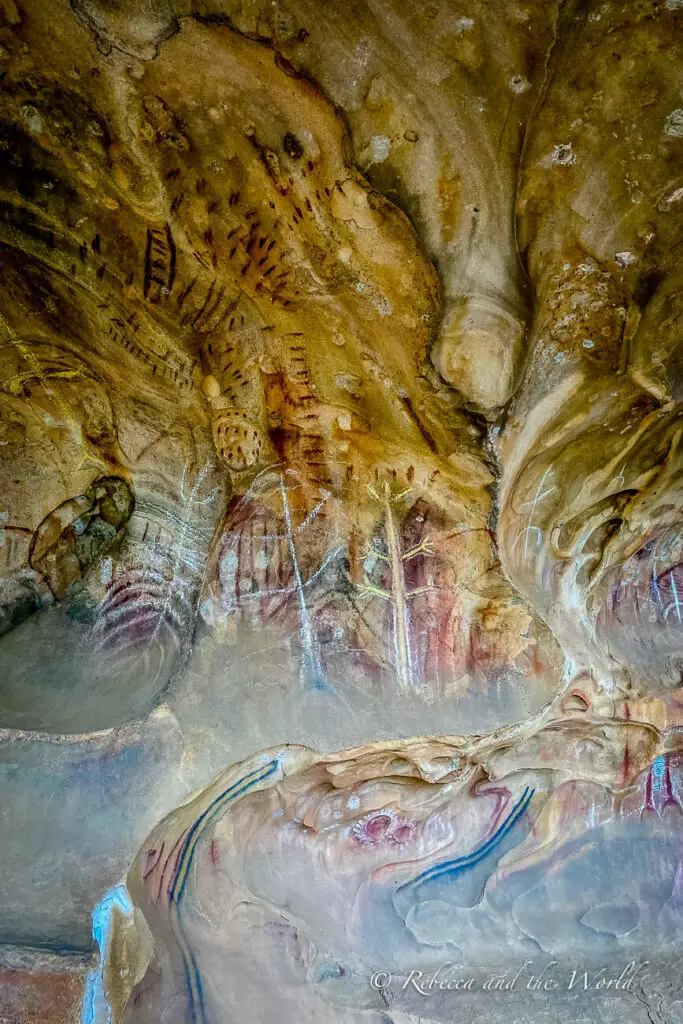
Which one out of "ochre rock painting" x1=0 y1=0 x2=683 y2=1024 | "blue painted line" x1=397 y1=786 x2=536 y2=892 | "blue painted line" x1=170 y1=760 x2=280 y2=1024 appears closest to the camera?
"ochre rock painting" x1=0 y1=0 x2=683 y2=1024

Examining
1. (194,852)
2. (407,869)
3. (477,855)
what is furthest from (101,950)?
(477,855)

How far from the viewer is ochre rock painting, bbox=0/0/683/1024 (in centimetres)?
191

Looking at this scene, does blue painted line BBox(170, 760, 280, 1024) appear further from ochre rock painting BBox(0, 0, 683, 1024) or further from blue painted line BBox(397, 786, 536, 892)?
blue painted line BBox(397, 786, 536, 892)

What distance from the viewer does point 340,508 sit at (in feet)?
8.50

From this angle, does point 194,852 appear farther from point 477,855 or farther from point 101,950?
point 477,855

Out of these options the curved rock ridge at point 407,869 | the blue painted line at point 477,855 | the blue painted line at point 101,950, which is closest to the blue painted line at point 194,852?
the curved rock ridge at point 407,869

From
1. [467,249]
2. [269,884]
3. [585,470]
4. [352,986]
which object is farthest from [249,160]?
[352,986]

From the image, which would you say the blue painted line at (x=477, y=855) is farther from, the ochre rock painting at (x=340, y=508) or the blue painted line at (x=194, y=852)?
the blue painted line at (x=194, y=852)

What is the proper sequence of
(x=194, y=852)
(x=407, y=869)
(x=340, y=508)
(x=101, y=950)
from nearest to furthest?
(x=101, y=950) → (x=194, y=852) → (x=340, y=508) → (x=407, y=869)

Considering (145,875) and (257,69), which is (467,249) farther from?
(145,875)

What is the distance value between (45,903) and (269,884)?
0.81 m

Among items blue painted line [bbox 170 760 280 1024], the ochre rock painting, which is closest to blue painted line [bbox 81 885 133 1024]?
the ochre rock painting

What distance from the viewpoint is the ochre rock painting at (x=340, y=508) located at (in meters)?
1.91

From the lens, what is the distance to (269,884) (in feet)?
8.57
